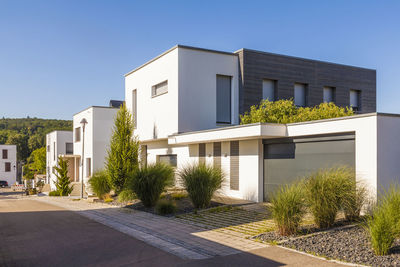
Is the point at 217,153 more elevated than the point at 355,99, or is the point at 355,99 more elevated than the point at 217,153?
the point at 355,99

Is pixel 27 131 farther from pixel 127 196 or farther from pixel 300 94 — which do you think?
pixel 127 196

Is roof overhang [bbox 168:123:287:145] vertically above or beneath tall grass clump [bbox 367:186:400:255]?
above

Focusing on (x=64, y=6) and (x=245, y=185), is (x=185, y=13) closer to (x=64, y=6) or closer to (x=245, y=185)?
(x=64, y=6)

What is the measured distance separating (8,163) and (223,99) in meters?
58.4

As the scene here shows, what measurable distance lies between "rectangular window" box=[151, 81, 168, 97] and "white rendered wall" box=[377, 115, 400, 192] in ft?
34.9

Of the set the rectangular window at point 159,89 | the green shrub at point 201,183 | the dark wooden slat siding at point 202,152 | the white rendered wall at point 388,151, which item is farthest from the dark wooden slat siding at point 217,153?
the white rendered wall at point 388,151

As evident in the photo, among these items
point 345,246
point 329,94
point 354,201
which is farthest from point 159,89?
point 345,246

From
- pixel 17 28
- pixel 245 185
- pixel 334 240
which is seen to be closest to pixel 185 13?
pixel 17 28

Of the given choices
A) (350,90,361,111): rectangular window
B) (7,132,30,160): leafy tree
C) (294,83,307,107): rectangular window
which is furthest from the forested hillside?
(350,90,361,111): rectangular window

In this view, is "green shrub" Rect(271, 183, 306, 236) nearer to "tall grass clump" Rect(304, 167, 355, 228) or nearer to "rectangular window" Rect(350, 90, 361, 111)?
"tall grass clump" Rect(304, 167, 355, 228)

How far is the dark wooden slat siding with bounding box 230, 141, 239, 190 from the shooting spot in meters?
14.8

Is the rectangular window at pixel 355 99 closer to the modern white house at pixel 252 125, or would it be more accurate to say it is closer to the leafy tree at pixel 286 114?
the modern white house at pixel 252 125

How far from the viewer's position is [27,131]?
84.2m

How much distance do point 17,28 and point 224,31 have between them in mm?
8425
